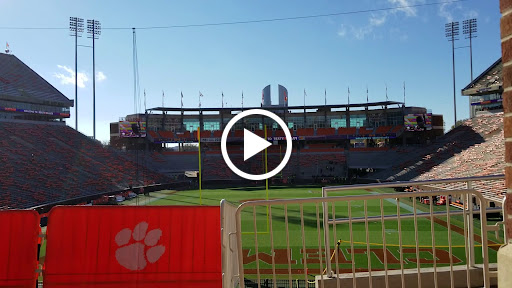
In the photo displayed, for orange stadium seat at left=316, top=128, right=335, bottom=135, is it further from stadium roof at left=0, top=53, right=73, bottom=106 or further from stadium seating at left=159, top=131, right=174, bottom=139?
stadium roof at left=0, top=53, right=73, bottom=106

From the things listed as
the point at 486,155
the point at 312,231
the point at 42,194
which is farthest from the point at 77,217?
the point at 486,155

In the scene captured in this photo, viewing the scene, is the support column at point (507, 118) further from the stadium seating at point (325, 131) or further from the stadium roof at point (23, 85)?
the stadium seating at point (325, 131)

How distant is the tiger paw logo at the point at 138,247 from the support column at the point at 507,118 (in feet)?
12.8

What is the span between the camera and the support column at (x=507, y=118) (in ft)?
5.22

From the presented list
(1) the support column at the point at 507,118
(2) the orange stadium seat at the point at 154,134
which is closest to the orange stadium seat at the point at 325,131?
(2) the orange stadium seat at the point at 154,134

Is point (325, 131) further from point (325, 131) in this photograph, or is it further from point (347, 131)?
point (347, 131)

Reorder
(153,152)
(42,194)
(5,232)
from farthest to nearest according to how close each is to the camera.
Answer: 1. (153,152)
2. (42,194)
3. (5,232)

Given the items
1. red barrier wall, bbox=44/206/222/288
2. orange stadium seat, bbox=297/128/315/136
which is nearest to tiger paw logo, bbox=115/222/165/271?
red barrier wall, bbox=44/206/222/288

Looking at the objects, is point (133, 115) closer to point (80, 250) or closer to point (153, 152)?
point (153, 152)

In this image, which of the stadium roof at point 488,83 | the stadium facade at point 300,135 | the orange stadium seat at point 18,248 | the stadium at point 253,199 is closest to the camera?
the stadium at point 253,199

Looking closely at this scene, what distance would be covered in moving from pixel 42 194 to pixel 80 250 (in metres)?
23.9

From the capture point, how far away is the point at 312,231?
51.1 ft

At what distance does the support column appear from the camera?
159 centimetres

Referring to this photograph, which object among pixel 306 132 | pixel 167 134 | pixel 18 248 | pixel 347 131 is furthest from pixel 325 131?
pixel 18 248
